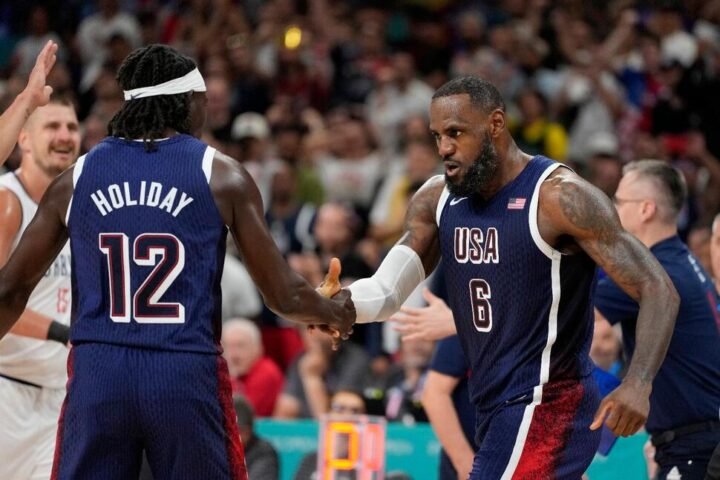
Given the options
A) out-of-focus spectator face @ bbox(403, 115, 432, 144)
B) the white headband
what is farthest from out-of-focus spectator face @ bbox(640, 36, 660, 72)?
the white headband

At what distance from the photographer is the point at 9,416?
7.26 meters

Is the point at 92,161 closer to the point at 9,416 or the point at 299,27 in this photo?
the point at 9,416

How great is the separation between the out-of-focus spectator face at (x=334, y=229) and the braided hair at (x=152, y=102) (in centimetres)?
727

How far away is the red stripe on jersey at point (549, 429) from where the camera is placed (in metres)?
5.73

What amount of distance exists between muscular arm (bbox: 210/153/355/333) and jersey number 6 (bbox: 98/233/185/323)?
0.83 ft

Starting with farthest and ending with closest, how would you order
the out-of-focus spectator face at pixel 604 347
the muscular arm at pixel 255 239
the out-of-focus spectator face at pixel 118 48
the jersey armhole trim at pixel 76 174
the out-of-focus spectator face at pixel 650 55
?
the out-of-focus spectator face at pixel 118 48
the out-of-focus spectator face at pixel 650 55
the out-of-focus spectator face at pixel 604 347
the jersey armhole trim at pixel 76 174
the muscular arm at pixel 255 239

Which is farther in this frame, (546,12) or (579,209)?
(546,12)

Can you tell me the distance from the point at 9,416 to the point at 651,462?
3636 mm

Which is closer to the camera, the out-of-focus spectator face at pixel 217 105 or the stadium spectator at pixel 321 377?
the stadium spectator at pixel 321 377

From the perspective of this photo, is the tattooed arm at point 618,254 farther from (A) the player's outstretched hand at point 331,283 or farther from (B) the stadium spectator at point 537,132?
(B) the stadium spectator at point 537,132

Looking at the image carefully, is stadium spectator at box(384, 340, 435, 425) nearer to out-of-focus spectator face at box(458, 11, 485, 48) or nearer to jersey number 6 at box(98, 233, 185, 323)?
jersey number 6 at box(98, 233, 185, 323)

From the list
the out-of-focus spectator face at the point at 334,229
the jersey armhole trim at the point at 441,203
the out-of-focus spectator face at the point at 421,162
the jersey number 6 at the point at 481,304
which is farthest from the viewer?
the out-of-focus spectator face at the point at 421,162

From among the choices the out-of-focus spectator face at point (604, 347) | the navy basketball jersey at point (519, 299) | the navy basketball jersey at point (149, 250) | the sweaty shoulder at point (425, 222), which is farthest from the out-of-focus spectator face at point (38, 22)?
the navy basketball jersey at point (149, 250)

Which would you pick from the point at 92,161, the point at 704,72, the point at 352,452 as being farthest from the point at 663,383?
the point at 704,72
